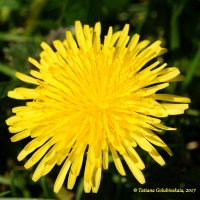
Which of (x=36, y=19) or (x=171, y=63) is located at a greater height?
(x=36, y=19)

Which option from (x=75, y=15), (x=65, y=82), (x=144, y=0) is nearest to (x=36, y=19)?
(x=75, y=15)

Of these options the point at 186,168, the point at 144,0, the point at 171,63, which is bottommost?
the point at 186,168

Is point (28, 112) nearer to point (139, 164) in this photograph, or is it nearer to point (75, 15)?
point (139, 164)

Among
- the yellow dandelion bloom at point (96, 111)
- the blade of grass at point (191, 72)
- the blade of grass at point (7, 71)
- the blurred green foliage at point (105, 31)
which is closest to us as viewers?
the yellow dandelion bloom at point (96, 111)

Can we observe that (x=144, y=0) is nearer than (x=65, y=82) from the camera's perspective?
No

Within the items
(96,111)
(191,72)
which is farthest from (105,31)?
(96,111)

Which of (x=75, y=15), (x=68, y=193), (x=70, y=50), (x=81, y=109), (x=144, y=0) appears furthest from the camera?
(x=144, y=0)

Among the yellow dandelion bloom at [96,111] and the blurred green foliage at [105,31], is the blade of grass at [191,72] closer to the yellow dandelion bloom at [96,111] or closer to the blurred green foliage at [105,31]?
the blurred green foliage at [105,31]

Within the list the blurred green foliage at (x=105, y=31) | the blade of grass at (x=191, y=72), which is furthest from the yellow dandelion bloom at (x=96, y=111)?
the blade of grass at (x=191, y=72)
